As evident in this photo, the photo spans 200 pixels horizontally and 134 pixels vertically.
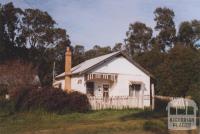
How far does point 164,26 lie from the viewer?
250 ft

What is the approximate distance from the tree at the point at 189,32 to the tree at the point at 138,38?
6611 millimetres

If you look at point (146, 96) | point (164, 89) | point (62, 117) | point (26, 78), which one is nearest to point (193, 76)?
point (164, 89)

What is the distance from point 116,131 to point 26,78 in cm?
2580

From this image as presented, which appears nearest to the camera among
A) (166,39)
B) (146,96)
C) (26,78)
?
(146,96)

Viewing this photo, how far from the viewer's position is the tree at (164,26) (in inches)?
2982

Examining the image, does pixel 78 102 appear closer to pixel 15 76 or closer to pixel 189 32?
pixel 15 76

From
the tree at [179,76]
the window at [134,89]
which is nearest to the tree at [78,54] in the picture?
the tree at [179,76]

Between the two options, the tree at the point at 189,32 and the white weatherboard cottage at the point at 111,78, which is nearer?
the white weatherboard cottage at the point at 111,78

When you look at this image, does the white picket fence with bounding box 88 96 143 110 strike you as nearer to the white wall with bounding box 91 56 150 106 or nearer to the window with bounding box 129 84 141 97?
the white wall with bounding box 91 56 150 106

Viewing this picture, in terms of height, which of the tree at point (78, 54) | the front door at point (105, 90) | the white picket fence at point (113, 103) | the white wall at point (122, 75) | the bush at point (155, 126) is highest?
the tree at point (78, 54)

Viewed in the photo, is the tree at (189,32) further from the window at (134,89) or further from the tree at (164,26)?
the window at (134,89)

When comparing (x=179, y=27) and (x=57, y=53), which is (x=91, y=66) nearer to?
(x=57, y=53)

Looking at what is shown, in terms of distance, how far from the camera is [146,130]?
18.5 metres

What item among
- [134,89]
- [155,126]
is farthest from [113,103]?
[155,126]
